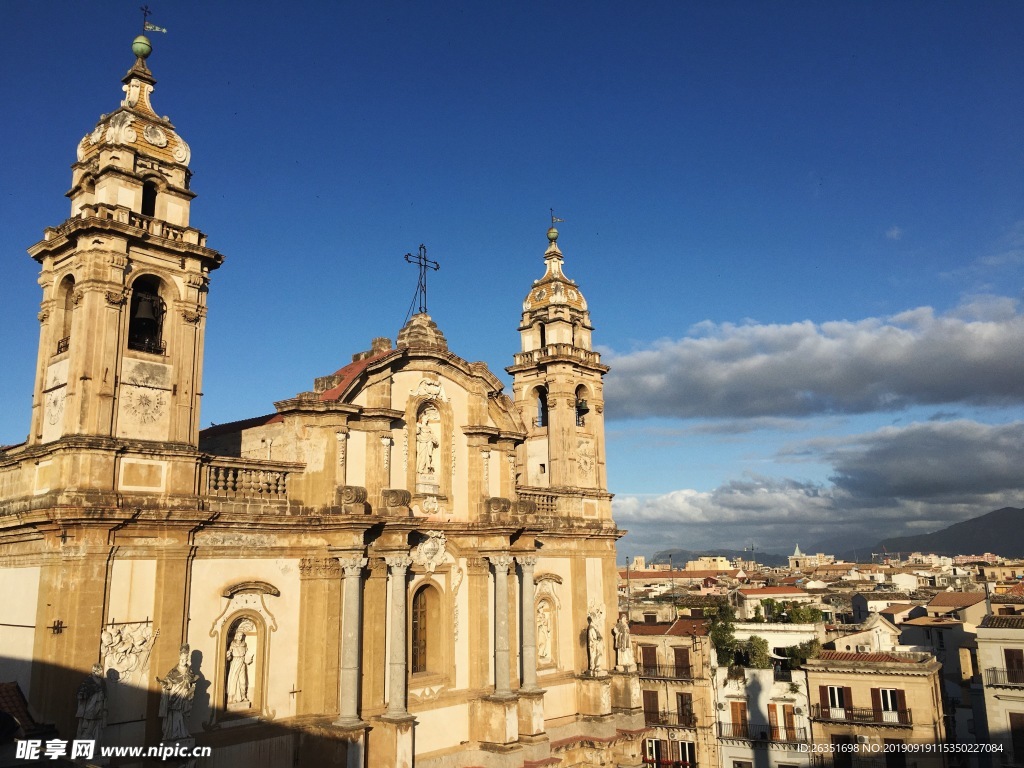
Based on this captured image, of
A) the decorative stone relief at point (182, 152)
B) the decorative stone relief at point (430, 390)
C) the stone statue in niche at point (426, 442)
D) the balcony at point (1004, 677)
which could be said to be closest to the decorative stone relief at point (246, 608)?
the stone statue in niche at point (426, 442)

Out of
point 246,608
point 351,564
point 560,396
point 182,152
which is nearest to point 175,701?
point 246,608

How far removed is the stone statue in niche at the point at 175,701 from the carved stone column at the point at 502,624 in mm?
9570

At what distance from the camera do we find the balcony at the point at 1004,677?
1407 inches

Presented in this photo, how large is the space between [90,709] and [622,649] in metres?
17.9

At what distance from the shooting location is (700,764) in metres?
41.9

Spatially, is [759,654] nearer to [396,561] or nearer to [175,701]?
[396,561]

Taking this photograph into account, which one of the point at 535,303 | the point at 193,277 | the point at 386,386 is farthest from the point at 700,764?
the point at 193,277

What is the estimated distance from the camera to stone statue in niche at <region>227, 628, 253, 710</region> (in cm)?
1964

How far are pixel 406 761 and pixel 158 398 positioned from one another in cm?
1075

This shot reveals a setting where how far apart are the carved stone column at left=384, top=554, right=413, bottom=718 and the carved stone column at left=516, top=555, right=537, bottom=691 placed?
14.6 ft

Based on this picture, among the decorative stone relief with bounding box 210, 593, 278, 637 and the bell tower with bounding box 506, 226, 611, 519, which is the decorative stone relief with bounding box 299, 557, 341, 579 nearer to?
the decorative stone relief with bounding box 210, 593, 278, 637

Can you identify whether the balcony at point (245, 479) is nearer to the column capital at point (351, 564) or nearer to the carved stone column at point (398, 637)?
the column capital at point (351, 564)

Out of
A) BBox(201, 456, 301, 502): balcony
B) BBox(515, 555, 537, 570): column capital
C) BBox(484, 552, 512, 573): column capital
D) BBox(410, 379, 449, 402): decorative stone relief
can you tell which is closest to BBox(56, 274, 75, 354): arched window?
BBox(201, 456, 301, 502): balcony

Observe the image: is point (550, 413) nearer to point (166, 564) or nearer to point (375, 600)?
point (375, 600)
